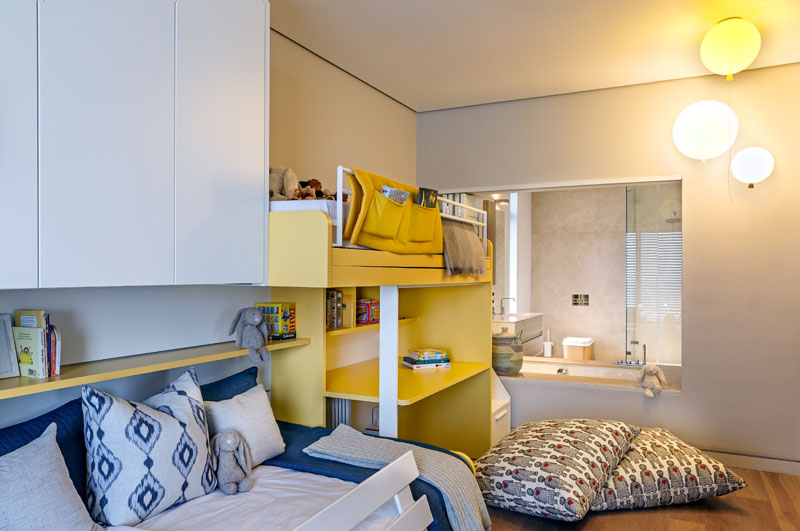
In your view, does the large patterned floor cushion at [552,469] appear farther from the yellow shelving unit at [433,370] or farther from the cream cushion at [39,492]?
the cream cushion at [39,492]

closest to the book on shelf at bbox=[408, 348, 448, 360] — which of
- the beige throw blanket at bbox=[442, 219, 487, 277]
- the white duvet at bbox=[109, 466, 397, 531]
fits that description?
the beige throw blanket at bbox=[442, 219, 487, 277]

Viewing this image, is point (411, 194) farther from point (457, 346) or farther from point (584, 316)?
point (584, 316)

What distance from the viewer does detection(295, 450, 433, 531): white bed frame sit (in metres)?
1.49

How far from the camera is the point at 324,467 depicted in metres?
2.11

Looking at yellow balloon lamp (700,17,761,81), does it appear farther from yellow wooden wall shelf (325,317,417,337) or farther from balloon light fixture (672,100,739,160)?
yellow wooden wall shelf (325,317,417,337)

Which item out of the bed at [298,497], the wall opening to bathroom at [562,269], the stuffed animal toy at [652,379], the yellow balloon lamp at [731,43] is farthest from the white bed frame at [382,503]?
the wall opening to bathroom at [562,269]

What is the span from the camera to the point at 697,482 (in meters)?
2.87

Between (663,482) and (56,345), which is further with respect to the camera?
(663,482)

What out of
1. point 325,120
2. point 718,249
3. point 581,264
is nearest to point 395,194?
point 325,120

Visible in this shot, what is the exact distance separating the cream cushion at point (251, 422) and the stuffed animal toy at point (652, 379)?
253 cm

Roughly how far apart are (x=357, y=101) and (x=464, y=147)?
3.26 feet

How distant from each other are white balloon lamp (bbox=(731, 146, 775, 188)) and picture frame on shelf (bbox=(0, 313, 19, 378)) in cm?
375

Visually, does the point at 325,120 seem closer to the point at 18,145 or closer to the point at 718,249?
the point at 18,145

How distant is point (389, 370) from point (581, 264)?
3.76 metres
